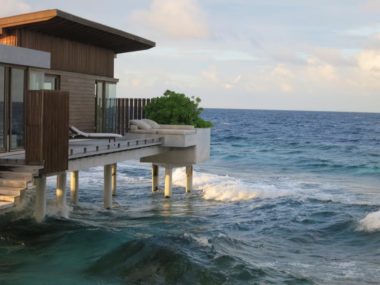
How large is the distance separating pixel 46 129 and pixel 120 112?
1110cm

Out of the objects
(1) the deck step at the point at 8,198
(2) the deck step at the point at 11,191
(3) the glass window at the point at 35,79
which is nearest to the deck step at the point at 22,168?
(2) the deck step at the point at 11,191

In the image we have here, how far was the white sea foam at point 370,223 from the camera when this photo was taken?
67.9ft

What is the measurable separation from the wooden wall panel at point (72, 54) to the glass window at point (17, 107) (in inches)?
114

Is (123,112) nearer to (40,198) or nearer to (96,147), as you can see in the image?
(96,147)

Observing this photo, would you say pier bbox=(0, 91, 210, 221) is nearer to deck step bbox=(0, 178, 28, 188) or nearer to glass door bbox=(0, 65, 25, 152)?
deck step bbox=(0, 178, 28, 188)

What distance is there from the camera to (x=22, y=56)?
50.6 ft

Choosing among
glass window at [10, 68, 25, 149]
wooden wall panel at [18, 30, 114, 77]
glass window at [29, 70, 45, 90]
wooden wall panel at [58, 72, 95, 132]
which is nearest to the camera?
glass window at [10, 68, 25, 149]

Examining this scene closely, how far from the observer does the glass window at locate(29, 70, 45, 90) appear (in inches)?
632

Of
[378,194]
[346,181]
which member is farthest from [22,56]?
[346,181]

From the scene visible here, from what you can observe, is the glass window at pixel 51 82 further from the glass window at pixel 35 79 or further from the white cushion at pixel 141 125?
the white cushion at pixel 141 125

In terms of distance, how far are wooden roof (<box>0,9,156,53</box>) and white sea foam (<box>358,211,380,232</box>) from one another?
36.7ft

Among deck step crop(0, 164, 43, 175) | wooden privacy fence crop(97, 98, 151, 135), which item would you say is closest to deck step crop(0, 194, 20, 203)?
deck step crop(0, 164, 43, 175)

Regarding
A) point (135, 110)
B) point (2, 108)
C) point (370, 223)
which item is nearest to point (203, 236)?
point (370, 223)

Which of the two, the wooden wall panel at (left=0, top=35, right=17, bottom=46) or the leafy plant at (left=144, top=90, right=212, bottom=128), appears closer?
the wooden wall panel at (left=0, top=35, right=17, bottom=46)
